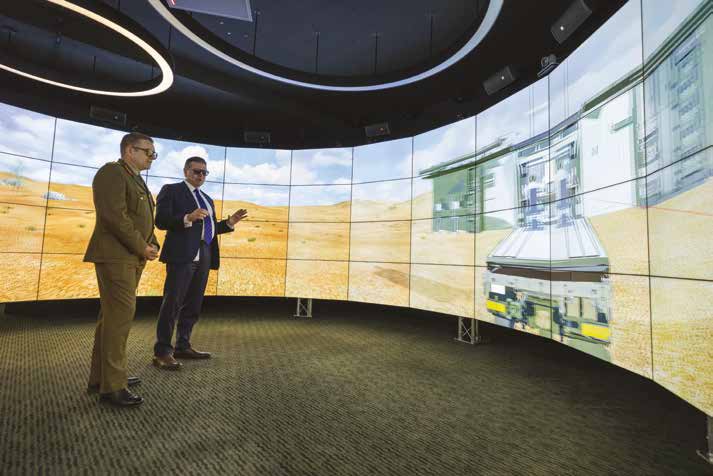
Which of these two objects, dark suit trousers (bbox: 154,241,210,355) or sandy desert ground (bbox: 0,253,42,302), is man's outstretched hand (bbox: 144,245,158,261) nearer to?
dark suit trousers (bbox: 154,241,210,355)

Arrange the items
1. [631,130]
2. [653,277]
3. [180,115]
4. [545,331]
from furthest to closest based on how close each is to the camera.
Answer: [180,115] < [545,331] < [631,130] < [653,277]

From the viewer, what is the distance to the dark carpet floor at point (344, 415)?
143 cm

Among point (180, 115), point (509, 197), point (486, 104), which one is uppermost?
point (180, 115)

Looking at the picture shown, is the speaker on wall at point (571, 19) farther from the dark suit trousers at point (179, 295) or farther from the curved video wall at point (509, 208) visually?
the dark suit trousers at point (179, 295)

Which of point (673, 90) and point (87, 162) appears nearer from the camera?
point (673, 90)

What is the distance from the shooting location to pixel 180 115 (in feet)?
17.0

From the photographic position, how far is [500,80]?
347cm

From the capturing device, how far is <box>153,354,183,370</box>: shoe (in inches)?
99.4

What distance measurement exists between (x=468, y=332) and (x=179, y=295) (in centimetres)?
310

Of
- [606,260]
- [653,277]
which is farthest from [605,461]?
[606,260]

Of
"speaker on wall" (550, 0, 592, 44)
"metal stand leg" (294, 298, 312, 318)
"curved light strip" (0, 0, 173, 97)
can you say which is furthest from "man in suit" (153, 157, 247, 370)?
"speaker on wall" (550, 0, 592, 44)

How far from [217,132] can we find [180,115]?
0.57 m

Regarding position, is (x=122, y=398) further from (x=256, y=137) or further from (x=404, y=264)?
(x=256, y=137)

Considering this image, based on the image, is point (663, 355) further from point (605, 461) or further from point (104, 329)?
point (104, 329)
